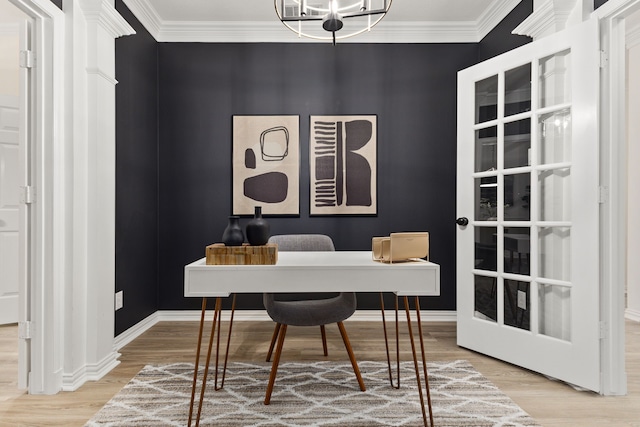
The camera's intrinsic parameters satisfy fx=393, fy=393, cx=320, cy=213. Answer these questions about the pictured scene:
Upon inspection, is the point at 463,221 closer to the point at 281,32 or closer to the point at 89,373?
the point at 281,32

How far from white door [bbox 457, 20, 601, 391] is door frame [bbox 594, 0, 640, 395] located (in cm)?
5

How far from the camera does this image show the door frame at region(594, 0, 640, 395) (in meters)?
2.10

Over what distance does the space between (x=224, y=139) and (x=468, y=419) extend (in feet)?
9.33

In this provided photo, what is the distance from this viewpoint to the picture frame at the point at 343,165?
354 centimetres

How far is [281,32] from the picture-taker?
355cm

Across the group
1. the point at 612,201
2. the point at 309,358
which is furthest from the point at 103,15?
the point at 612,201

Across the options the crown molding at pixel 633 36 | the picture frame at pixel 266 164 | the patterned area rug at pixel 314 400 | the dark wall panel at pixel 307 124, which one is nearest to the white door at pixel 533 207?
the patterned area rug at pixel 314 400

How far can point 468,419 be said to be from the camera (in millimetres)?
1846

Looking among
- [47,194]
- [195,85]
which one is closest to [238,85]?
[195,85]

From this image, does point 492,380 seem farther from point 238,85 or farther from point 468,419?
point 238,85

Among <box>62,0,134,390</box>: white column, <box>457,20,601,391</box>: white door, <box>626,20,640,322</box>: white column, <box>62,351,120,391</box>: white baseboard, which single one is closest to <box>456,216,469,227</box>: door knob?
<box>457,20,601,391</box>: white door

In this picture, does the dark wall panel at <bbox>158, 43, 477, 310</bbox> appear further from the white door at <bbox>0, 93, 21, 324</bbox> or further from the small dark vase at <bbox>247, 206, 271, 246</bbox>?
the small dark vase at <bbox>247, 206, 271, 246</bbox>

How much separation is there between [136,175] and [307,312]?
1.90m

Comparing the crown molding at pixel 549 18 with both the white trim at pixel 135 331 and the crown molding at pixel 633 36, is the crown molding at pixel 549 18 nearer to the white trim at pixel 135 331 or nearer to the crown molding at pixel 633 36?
the crown molding at pixel 633 36
